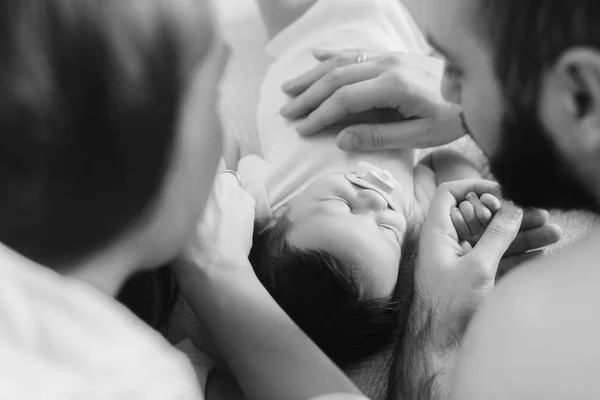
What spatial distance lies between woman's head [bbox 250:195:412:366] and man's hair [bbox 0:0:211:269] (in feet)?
1.05

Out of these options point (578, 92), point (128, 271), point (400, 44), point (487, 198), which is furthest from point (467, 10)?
point (400, 44)

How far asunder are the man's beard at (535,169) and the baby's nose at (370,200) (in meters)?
0.23

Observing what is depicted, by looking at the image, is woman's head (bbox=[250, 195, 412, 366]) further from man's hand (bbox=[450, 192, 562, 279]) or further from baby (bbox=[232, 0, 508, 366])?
man's hand (bbox=[450, 192, 562, 279])

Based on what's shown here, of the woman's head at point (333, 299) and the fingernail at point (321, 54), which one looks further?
the fingernail at point (321, 54)

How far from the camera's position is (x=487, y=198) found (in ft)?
2.37

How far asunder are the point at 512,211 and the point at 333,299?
0.25 meters

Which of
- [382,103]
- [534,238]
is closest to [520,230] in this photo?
[534,238]

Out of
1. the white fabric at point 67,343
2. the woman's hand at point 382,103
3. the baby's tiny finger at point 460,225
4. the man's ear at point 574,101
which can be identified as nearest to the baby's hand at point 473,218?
the baby's tiny finger at point 460,225

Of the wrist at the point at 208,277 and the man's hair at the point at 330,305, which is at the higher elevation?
the wrist at the point at 208,277

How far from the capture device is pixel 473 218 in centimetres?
71

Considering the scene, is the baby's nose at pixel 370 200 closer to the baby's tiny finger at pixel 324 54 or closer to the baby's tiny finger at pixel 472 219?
the baby's tiny finger at pixel 472 219

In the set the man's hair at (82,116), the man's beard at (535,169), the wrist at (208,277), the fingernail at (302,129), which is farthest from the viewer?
the fingernail at (302,129)

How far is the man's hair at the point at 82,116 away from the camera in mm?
254

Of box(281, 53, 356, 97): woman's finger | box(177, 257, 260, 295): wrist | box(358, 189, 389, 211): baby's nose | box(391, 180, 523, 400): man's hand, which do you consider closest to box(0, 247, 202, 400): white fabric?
box(177, 257, 260, 295): wrist
